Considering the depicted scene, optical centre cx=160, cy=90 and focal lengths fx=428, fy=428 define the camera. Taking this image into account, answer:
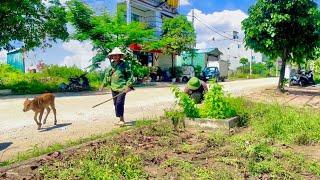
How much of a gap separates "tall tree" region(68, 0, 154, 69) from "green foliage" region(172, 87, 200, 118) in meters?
18.7

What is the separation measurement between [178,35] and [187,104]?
26.5 m

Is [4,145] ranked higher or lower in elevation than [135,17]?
lower

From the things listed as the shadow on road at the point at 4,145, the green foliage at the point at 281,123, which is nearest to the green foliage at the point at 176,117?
the green foliage at the point at 281,123

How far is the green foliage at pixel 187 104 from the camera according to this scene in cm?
805

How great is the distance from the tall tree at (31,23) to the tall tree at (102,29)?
17.5 feet

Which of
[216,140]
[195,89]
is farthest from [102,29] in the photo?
[216,140]

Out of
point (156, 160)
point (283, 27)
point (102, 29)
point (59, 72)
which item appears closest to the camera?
point (156, 160)

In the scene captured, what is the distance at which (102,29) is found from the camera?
85.5 feet

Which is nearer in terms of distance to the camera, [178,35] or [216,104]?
[216,104]

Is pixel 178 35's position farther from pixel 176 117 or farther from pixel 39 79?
pixel 176 117

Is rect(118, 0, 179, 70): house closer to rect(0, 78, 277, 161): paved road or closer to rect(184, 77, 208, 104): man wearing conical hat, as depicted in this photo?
rect(0, 78, 277, 161): paved road

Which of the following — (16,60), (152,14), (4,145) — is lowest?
(4,145)

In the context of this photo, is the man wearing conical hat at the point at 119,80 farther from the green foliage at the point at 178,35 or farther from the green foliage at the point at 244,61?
the green foliage at the point at 244,61

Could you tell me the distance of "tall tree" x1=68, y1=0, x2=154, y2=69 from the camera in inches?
1033
